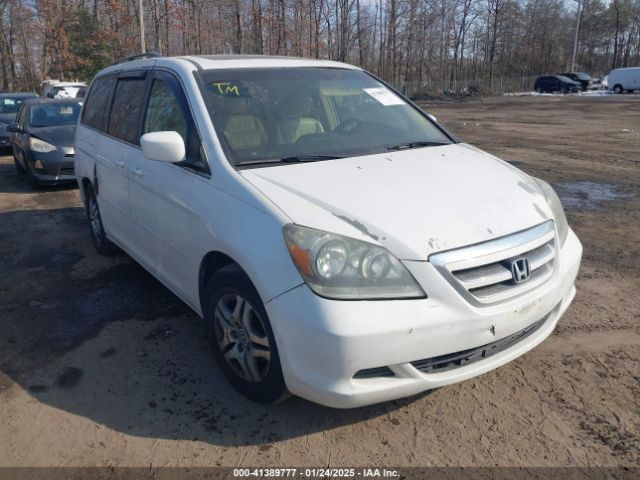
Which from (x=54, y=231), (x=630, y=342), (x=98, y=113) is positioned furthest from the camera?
(x=54, y=231)

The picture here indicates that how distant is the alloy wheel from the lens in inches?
109

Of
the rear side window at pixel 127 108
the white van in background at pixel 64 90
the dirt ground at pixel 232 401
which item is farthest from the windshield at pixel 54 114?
the white van in background at pixel 64 90

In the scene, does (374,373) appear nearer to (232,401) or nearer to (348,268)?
(348,268)

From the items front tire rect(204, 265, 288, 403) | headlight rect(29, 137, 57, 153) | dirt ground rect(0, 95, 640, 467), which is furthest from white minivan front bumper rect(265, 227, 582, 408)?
headlight rect(29, 137, 57, 153)

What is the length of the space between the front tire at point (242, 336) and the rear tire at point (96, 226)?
2747 millimetres

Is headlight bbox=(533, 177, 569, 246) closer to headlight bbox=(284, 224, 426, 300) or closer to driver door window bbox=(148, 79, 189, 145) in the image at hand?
headlight bbox=(284, 224, 426, 300)

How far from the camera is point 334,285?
7.94 feet

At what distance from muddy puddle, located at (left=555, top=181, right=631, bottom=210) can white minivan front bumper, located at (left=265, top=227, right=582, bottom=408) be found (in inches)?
210

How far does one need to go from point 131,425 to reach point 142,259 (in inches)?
63.6

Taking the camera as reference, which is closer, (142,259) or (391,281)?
(391,281)

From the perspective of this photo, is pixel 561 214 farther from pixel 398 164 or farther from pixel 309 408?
pixel 309 408

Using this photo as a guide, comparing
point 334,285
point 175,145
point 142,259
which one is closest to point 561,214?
point 334,285

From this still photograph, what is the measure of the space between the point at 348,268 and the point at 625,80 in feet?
180

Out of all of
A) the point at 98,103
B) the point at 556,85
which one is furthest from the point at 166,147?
the point at 556,85
